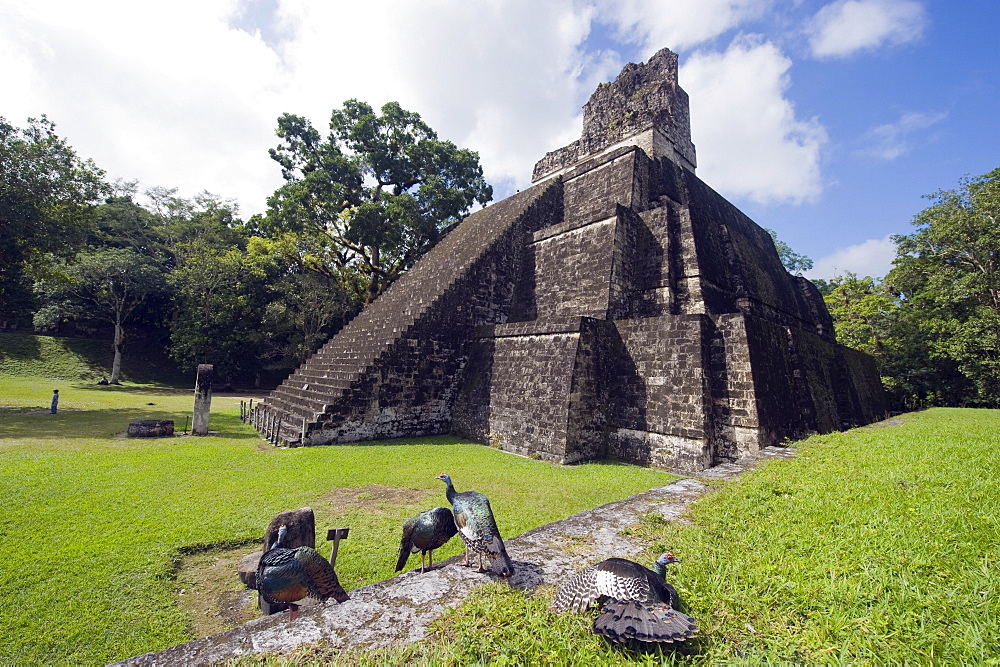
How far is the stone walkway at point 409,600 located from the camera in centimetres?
178

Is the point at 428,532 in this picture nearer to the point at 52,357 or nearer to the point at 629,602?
the point at 629,602

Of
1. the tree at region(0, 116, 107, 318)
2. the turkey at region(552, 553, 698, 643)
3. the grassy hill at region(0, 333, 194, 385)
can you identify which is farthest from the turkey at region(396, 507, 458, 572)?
the grassy hill at region(0, 333, 194, 385)

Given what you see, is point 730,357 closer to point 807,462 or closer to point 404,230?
point 807,462

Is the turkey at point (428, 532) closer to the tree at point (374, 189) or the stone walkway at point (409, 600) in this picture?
the stone walkway at point (409, 600)

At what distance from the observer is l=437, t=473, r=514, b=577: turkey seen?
231cm

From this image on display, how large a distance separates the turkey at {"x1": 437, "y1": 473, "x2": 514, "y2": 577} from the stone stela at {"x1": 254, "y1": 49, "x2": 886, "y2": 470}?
16.6 feet

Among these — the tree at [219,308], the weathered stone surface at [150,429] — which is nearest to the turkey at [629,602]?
the weathered stone surface at [150,429]

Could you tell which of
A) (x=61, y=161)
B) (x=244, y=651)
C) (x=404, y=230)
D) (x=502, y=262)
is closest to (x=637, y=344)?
(x=502, y=262)

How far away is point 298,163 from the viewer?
832 inches

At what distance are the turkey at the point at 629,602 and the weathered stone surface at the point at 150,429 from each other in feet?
31.5

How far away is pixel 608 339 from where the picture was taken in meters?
8.59

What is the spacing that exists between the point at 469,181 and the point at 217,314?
1415 centimetres

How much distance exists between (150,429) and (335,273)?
46.1 ft

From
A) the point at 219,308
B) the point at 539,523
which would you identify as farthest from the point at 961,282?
the point at 219,308
